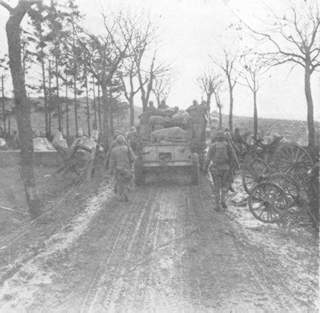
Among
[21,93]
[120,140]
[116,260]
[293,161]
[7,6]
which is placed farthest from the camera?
[120,140]

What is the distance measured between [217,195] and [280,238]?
A: 111 inches

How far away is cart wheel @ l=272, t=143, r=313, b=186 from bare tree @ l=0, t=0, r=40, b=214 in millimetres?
5431

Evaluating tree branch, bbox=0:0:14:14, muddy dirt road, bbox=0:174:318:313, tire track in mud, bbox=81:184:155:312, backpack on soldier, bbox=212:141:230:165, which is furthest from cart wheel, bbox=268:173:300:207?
tree branch, bbox=0:0:14:14

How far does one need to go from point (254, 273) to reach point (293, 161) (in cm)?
474

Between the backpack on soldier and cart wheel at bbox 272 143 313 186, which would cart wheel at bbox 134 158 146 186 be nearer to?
the backpack on soldier

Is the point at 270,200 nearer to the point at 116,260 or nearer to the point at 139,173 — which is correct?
the point at 116,260

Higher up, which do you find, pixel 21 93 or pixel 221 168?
pixel 21 93

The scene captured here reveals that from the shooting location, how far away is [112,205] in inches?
440

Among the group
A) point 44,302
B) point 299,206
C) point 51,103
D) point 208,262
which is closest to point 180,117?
point 299,206

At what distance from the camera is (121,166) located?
1188cm

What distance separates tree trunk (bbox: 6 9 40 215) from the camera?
960 centimetres

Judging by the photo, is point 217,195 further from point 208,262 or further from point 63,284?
point 63,284

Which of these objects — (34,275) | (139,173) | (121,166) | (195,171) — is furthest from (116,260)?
(195,171)

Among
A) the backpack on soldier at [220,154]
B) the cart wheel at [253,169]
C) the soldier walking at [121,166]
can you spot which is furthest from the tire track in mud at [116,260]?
the cart wheel at [253,169]
